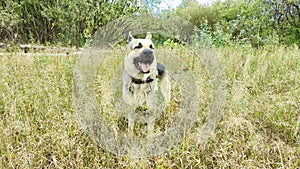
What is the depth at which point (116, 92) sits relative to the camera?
2279 millimetres

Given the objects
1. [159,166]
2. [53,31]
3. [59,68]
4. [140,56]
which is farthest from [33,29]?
[159,166]

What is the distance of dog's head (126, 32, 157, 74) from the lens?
1697 millimetres

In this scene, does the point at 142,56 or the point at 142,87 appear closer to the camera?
the point at 142,56

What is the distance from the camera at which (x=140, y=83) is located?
1847 mm

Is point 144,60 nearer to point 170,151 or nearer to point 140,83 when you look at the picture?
point 140,83

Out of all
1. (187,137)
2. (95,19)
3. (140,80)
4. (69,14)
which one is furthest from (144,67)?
(69,14)

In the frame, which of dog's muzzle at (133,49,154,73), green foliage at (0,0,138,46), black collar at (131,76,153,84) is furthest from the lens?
green foliage at (0,0,138,46)

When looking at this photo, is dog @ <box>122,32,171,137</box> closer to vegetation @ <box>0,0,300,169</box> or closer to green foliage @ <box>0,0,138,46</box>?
vegetation @ <box>0,0,300,169</box>

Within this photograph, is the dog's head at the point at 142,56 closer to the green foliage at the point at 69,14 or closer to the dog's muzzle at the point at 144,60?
the dog's muzzle at the point at 144,60

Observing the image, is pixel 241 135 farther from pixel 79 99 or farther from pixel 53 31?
pixel 53 31

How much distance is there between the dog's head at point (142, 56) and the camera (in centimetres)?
170

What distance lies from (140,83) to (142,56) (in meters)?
0.26

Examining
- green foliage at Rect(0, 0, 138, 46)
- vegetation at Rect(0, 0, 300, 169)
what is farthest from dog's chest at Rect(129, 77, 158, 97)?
green foliage at Rect(0, 0, 138, 46)

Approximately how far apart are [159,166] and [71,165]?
0.55m
